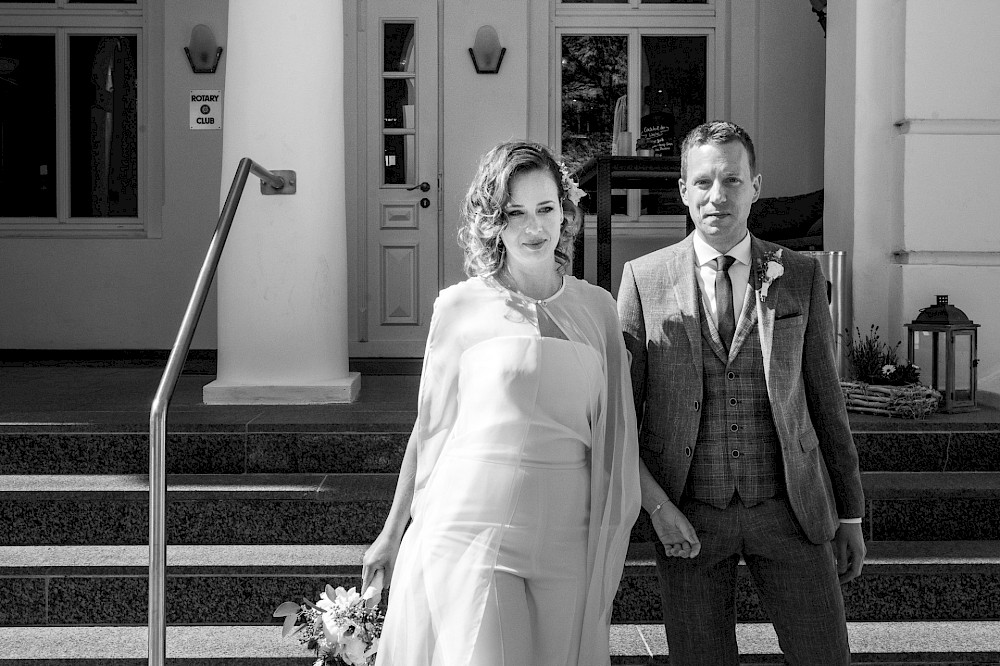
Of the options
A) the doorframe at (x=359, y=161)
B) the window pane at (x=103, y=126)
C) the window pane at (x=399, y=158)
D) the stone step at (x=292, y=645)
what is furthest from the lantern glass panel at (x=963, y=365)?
the window pane at (x=103, y=126)

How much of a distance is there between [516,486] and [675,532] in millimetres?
350

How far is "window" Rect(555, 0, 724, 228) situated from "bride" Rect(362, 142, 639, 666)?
5.53 meters

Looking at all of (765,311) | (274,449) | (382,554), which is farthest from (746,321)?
(274,449)

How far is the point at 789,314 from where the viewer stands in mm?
2049

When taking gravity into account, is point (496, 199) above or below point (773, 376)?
above

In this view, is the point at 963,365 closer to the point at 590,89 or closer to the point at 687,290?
the point at 687,290

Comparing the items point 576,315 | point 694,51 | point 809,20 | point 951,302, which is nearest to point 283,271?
point 576,315

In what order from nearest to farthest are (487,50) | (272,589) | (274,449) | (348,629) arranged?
(348,629) < (272,589) < (274,449) < (487,50)

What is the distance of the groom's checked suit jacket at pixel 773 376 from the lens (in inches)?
79.6

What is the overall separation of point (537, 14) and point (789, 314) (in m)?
5.82

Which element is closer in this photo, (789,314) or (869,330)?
(789,314)

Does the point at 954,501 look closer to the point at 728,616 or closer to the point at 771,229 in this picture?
the point at 728,616

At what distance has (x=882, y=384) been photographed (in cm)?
463

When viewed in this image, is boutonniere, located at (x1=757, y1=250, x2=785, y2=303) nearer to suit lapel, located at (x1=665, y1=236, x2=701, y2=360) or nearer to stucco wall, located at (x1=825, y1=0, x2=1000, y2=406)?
suit lapel, located at (x1=665, y1=236, x2=701, y2=360)
